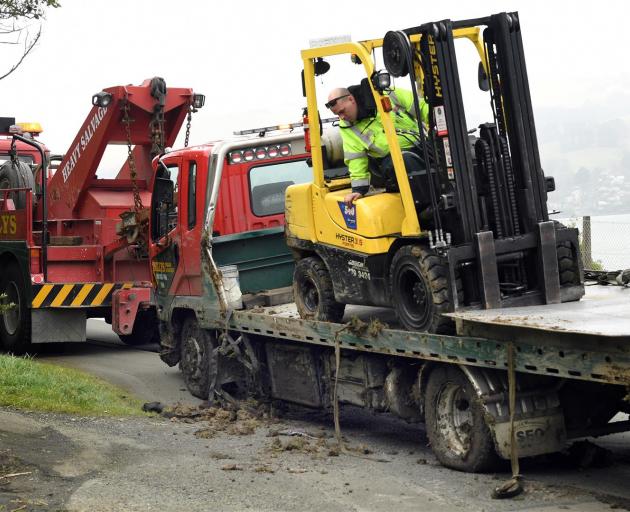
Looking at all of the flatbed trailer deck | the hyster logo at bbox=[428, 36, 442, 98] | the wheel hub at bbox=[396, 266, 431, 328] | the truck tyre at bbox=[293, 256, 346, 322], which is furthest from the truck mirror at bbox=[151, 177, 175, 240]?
the hyster logo at bbox=[428, 36, 442, 98]

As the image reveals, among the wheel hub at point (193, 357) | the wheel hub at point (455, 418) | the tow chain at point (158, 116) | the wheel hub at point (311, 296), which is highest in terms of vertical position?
the tow chain at point (158, 116)

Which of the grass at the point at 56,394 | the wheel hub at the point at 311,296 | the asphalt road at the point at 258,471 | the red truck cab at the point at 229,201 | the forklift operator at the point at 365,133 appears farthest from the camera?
the red truck cab at the point at 229,201

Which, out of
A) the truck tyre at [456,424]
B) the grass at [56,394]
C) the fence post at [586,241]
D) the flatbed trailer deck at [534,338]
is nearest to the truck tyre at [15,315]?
the grass at [56,394]

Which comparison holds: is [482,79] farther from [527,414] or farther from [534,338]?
[527,414]

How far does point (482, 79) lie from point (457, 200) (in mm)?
1385

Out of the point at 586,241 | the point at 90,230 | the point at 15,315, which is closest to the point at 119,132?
the point at 90,230

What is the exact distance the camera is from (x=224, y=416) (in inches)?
456

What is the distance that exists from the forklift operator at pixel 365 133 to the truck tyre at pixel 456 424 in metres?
1.68

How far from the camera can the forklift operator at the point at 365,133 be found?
972cm

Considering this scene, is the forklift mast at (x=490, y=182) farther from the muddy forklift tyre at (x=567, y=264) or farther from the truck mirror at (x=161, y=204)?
the truck mirror at (x=161, y=204)

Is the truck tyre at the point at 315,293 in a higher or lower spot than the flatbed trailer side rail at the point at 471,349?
higher

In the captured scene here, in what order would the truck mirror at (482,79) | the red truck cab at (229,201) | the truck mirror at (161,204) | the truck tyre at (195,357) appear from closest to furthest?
1. the truck mirror at (482,79)
2. the red truck cab at (229,201)
3. the truck tyre at (195,357)
4. the truck mirror at (161,204)

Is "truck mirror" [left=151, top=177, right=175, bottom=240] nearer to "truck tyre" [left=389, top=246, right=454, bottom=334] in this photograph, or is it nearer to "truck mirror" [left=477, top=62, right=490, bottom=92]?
"truck tyre" [left=389, top=246, right=454, bottom=334]

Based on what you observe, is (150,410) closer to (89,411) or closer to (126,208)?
(89,411)
